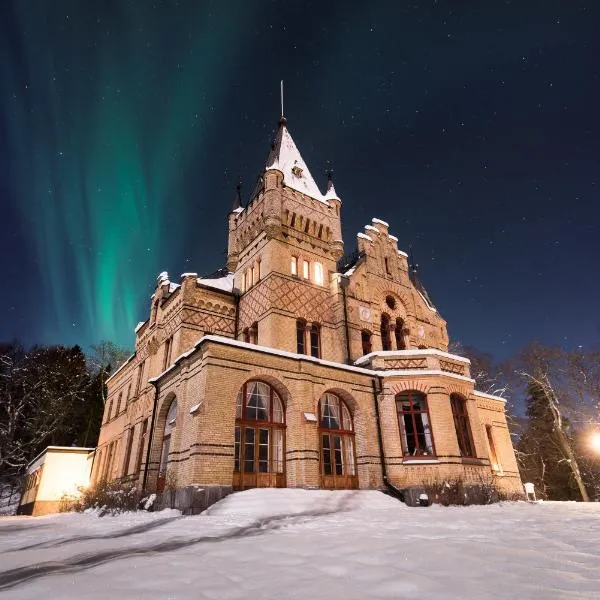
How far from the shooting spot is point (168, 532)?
8.08m

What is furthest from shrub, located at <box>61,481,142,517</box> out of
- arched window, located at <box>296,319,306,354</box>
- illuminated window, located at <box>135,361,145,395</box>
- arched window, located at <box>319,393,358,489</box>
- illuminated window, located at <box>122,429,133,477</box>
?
arched window, located at <box>296,319,306,354</box>

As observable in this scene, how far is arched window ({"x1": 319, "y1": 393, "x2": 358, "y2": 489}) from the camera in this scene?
16953 mm

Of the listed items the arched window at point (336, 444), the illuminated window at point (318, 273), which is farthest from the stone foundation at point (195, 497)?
the illuminated window at point (318, 273)

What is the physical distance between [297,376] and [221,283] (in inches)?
423

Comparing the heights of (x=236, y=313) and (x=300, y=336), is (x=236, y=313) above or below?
above

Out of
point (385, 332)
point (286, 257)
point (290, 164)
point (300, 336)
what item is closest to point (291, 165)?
point (290, 164)

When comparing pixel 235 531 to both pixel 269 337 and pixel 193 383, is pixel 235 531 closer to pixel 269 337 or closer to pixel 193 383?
pixel 193 383

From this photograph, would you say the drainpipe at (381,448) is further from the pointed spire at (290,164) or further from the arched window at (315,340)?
the pointed spire at (290,164)

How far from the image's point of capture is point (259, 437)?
52.3ft

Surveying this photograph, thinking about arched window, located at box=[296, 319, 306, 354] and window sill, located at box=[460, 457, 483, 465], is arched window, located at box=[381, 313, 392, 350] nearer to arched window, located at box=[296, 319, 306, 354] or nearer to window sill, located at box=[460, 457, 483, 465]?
arched window, located at box=[296, 319, 306, 354]

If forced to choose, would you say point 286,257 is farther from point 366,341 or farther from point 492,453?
point 492,453

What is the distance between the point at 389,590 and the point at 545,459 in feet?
124

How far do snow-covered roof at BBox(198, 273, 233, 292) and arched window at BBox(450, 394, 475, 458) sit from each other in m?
14.1

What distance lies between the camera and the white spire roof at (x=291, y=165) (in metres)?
27.0
